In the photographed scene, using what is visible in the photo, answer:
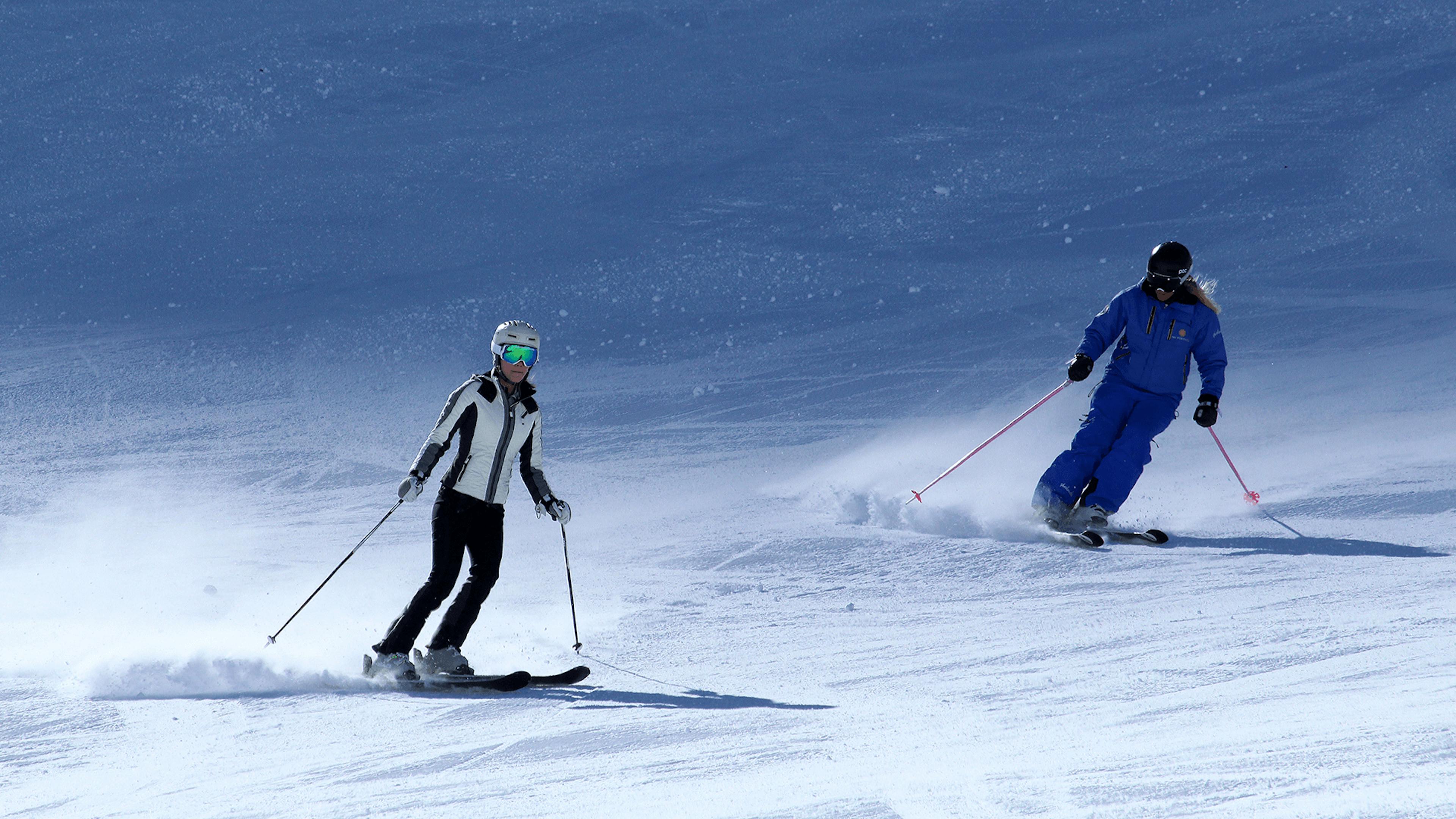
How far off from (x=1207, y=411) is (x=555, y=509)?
10.9ft

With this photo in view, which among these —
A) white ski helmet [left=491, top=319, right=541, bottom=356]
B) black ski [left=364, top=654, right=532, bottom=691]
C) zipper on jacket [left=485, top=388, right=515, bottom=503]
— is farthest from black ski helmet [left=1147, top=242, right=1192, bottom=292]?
black ski [left=364, top=654, right=532, bottom=691]

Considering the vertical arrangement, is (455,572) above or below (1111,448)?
below

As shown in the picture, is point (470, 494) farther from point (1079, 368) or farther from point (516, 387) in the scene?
point (1079, 368)

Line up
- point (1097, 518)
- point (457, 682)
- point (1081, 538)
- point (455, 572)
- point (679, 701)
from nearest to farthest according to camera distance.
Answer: point (679, 701) < point (457, 682) < point (455, 572) < point (1081, 538) < point (1097, 518)

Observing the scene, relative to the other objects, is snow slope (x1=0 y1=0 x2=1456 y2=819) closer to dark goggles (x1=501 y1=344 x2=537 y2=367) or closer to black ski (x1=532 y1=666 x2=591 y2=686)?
black ski (x1=532 y1=666 x2=591 y2=686)

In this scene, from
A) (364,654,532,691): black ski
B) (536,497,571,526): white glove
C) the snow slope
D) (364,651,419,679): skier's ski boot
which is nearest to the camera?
the snow slope

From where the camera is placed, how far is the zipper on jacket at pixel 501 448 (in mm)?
4559

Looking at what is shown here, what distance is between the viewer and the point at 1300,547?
5.86 metres

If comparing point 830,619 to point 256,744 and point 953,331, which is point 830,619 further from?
point 953,331

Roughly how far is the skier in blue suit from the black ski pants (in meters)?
3.09

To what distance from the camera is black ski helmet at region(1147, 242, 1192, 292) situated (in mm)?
6246

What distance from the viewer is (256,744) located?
12.3 feet

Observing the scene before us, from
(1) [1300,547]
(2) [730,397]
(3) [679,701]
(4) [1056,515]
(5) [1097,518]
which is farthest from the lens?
(2) [730,397]

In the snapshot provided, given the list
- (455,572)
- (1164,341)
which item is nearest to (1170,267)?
(1164,341)
